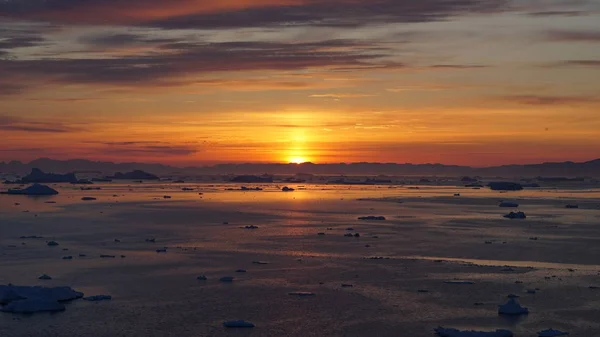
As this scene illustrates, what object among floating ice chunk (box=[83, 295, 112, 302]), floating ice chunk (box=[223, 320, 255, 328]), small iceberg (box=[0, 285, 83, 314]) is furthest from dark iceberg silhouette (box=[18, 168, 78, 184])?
floating ice chunk (box=[223, 320, 255, 328])

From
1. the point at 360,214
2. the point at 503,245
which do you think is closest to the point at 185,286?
the point at 503,245

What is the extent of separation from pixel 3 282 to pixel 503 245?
17.1 metres

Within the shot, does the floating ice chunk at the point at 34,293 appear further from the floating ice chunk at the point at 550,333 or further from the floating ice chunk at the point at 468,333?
the floating ice chunk at the point at 550,333

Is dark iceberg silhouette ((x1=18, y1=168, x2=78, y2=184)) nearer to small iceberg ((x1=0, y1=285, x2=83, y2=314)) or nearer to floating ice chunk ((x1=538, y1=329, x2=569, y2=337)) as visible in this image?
small iceberg ((x1=0, y1=285, x2=83, y2=314))

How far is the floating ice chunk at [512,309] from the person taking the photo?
50.4 feet

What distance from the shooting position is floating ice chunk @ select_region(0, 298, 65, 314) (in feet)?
50.6

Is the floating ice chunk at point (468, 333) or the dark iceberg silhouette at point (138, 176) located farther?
the dark iceberg silhouette at point (138, 176)

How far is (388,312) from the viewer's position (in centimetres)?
1570

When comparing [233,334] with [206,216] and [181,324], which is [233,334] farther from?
[206,216]

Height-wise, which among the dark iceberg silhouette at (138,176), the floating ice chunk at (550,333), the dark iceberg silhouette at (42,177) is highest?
the dark iceberg silhouette at (138,176)

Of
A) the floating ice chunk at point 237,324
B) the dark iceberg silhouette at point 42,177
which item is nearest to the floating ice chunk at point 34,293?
the floating ice chunk at point 237,324

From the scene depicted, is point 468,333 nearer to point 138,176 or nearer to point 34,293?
point 34,293

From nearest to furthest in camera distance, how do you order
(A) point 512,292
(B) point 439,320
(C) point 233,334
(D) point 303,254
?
(C) point 233,334
(B) point 439,320
(A) point 512,292
(D) point 303,254

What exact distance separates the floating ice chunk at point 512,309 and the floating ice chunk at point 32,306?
30.1ft
